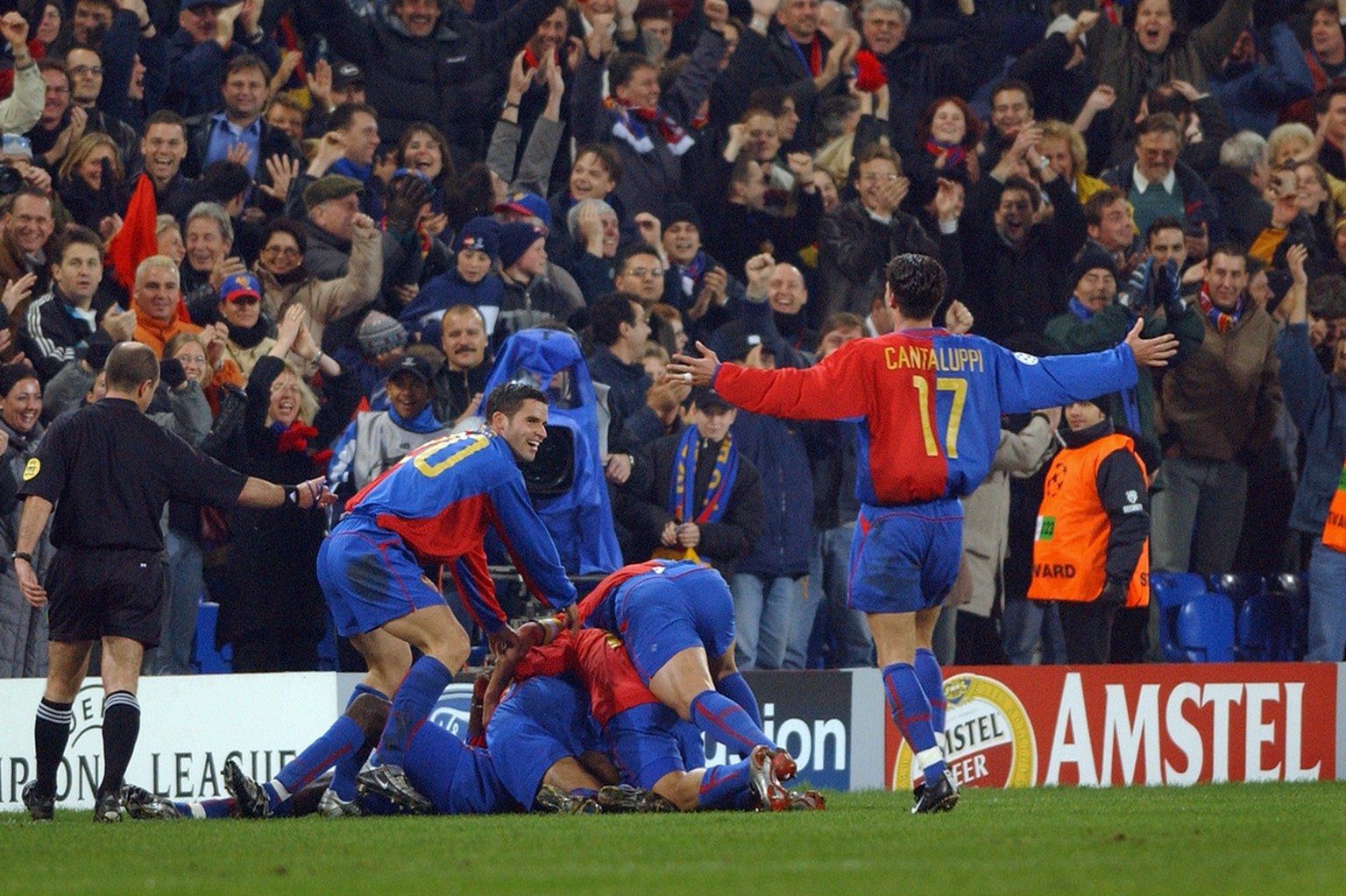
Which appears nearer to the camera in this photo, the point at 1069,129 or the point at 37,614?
the point at 37,614

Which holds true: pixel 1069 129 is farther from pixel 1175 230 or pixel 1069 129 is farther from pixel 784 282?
pixel 784 282

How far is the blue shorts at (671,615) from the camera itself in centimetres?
941

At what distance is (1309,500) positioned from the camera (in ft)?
49.4

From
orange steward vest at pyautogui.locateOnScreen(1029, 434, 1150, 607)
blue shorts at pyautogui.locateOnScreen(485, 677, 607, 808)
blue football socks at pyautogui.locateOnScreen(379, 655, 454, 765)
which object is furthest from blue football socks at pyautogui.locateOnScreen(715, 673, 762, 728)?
orange steward vest at pyautogui.locateOnScreen(1029, 434, 1150, 607)

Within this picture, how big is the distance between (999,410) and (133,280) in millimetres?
5788

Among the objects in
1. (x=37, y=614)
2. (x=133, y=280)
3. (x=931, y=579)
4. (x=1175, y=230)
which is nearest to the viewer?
(x=931, y=579)

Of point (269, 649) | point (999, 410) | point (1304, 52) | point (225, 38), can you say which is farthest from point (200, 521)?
point (1304, 52)

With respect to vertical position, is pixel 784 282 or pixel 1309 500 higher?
pixel 784 282

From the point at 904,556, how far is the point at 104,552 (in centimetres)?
358

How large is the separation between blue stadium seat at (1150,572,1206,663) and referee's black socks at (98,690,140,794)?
8.14m

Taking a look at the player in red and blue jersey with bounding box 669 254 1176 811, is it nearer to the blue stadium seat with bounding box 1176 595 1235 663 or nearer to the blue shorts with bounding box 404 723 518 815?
the blue shorts with bounding box 404 723 518 815

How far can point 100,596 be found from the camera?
371 inches

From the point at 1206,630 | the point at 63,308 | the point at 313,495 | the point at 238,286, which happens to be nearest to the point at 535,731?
the point at 313,495

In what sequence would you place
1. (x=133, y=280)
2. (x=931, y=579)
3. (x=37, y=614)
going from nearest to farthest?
(x=931, y=579) → (x=37, y=614) → (x=133, y=280)
